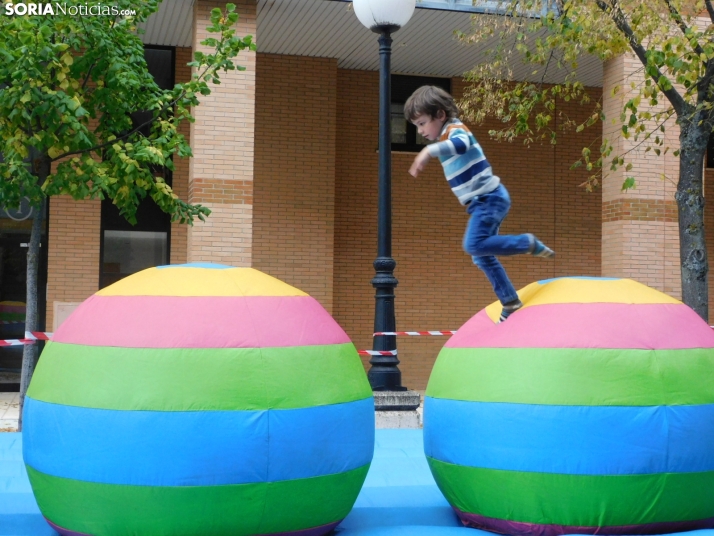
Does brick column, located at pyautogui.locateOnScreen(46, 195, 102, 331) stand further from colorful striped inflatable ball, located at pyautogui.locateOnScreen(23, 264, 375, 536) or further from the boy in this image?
colorful striped inflatable ball, located at pyautogui.locateOnScreen(23, 264, 375, 536)

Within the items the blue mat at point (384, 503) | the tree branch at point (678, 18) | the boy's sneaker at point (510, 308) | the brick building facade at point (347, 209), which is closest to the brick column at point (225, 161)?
the brick building facade at point (347, 209)

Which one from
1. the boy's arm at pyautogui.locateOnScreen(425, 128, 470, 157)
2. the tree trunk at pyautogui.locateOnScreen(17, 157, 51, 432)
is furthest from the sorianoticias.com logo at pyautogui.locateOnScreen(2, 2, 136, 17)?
the boy's arm at pyautogui.locateOnScreen(425, 128, 470, 157)

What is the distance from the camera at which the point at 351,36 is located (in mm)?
15492

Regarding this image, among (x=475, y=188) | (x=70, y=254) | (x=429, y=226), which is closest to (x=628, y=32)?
(x=475, y=188)

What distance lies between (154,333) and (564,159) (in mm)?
15361

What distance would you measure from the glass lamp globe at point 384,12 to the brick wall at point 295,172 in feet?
19.8

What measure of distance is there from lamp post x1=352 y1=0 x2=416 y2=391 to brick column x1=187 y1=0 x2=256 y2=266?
3.13m

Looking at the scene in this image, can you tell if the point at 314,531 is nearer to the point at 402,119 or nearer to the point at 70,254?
the point at 70,254

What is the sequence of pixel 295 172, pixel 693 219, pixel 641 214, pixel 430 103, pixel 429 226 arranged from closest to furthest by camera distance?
pixel 430 103, pixel 693 219, pixel 641 214, pixel 295 172, pixel 429 226

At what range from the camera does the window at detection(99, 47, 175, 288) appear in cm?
1588

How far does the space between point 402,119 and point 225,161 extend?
5.24 metres

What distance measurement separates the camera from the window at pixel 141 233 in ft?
52.1

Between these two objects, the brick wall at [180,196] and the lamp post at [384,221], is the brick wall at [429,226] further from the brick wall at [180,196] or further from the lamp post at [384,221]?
the lamp post at [384,221]

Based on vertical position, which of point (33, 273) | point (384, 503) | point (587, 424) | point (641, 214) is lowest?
point (384, 503)
